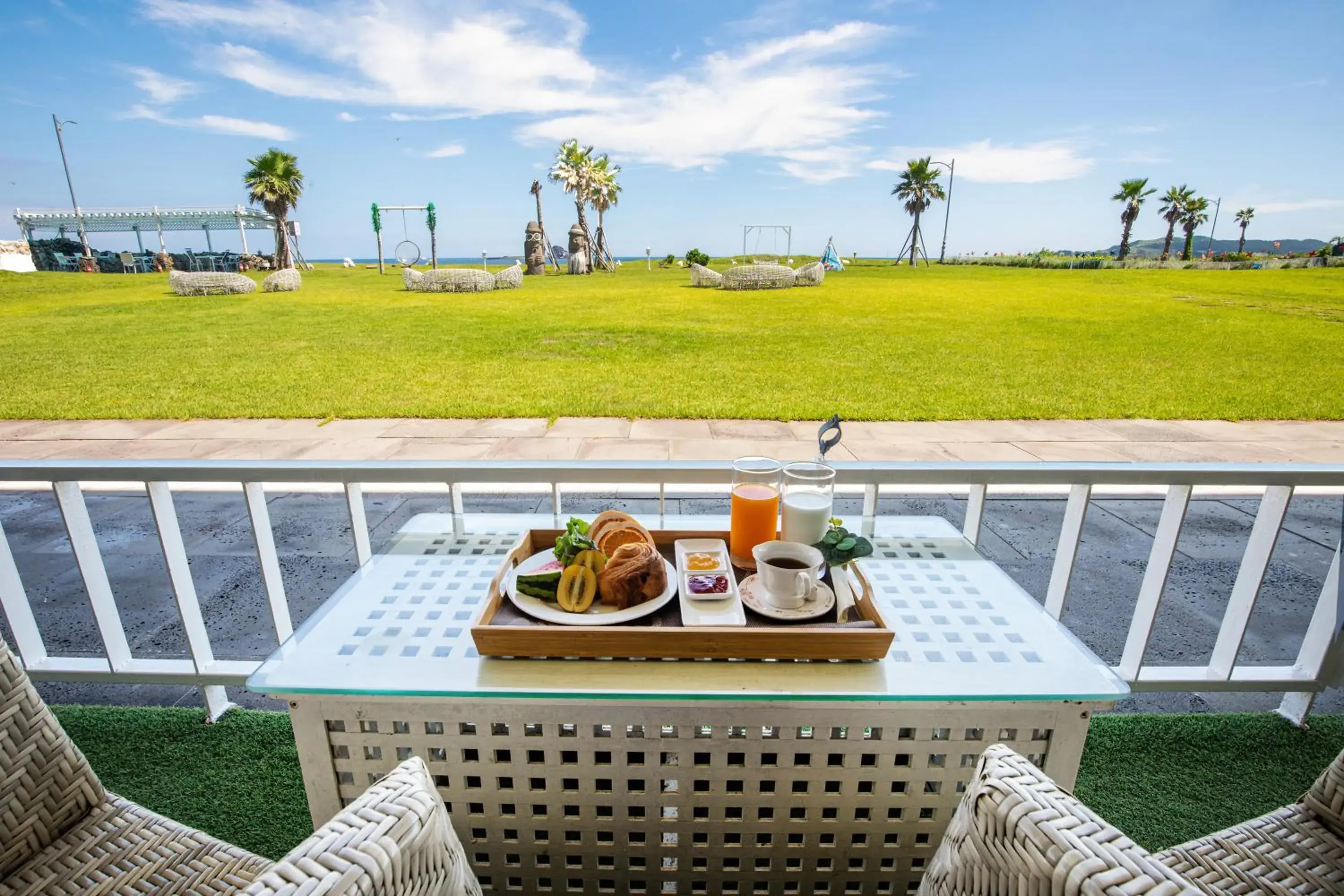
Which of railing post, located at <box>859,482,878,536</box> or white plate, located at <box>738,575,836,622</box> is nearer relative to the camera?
white plate, located at <box>738,575,836,622</box>

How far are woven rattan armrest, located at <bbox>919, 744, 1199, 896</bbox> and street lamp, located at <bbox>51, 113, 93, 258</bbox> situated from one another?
32.3 metres

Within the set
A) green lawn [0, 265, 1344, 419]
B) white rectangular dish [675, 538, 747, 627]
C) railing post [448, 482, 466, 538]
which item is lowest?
green lawn [0, 265, 1344, 419]

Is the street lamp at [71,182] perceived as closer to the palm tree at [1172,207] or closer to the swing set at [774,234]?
the swing set at [774,234]

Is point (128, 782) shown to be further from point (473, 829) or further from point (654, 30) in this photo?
point (654, 30)

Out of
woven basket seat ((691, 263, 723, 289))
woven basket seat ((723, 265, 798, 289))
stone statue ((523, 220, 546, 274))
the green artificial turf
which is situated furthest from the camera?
stone statue ((523, 220, 546, 274))

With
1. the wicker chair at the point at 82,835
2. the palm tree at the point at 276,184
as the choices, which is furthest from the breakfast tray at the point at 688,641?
the palm tree at the point at 276,184

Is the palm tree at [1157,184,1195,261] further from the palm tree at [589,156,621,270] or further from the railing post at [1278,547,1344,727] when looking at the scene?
the railing post at [1278,547,1344,727]

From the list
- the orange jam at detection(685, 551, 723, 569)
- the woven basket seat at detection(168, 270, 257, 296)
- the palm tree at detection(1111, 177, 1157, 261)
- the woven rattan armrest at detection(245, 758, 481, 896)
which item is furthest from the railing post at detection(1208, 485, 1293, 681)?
the palm tree at detection(1111, 177, 1157, 261)

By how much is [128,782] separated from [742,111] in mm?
25059

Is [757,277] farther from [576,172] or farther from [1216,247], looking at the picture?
[1216,247]

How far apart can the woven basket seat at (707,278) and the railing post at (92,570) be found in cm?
1904

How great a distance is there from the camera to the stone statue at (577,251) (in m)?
29.1

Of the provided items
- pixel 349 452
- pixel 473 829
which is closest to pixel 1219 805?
pixel 473 829

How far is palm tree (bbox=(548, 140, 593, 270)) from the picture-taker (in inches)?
1308
